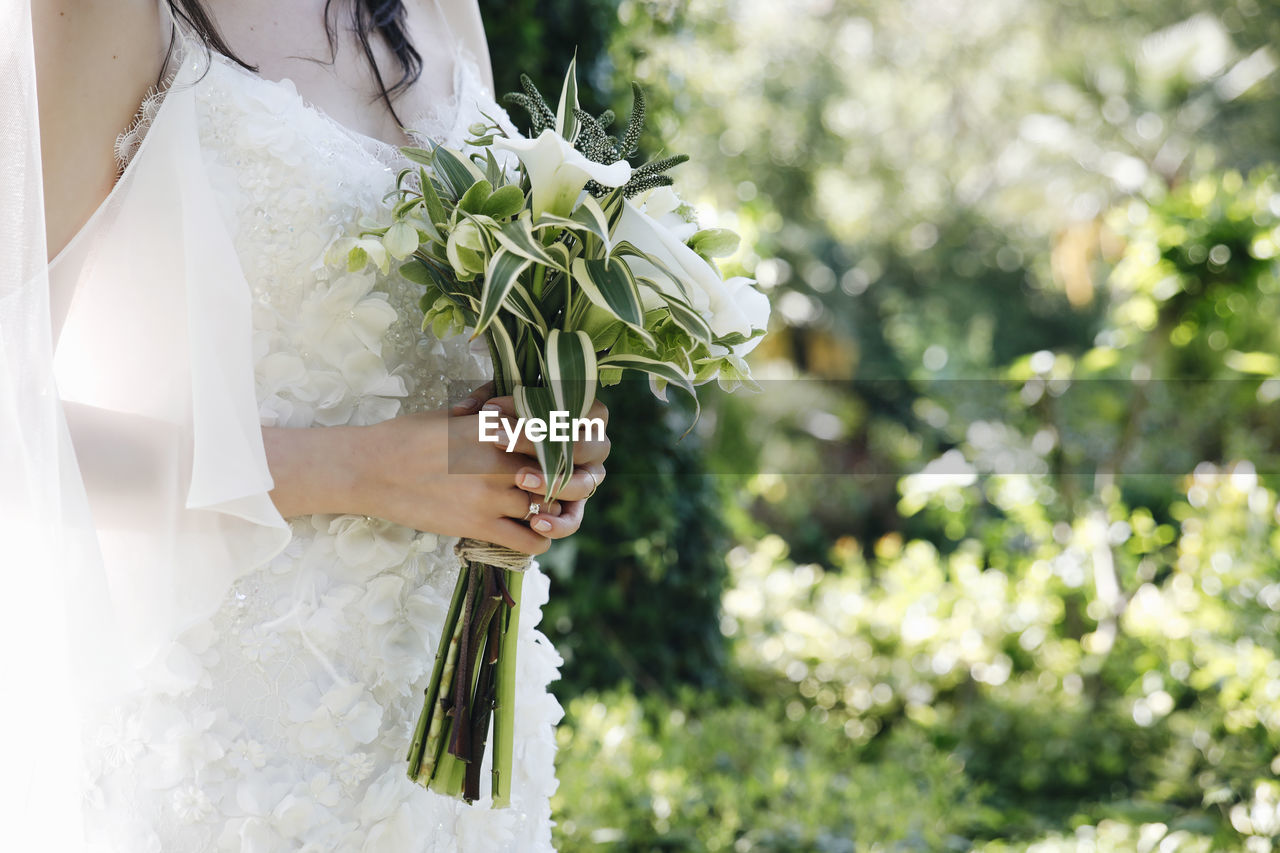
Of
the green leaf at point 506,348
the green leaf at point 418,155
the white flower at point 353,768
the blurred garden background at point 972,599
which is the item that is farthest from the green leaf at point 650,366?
the blurred garden background at point 972,599

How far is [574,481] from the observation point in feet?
3.94

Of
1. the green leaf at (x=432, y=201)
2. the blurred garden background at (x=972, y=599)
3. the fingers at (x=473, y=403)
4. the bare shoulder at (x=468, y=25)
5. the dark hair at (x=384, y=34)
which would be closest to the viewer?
the green leaf at (x=432, y=201)

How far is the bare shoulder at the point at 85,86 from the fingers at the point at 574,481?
1.93ft

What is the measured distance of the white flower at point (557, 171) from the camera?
1.06 m

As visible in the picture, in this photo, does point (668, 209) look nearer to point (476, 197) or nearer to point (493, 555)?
point (476, 197)

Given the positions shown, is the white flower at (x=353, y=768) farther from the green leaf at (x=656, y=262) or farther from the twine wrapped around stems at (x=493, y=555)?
the green leaf at (x=656, y=262)

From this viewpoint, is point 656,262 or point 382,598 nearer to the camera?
point 656,262

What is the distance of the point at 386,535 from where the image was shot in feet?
4.18

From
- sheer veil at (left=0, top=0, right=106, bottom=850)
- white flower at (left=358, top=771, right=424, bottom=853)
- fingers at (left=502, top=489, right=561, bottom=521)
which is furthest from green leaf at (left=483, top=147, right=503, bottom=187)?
white flower at (left=358, top=771, right=424, bottom=853)

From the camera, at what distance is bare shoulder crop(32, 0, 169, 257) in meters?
1.05

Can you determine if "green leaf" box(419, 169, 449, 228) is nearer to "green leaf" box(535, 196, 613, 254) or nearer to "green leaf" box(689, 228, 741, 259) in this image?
"green leaf" box(535, 196, 613, 254)

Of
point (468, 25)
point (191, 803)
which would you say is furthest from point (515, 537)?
point (468, 25)

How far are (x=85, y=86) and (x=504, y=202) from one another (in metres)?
0.48

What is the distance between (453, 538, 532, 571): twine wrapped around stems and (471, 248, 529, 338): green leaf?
310mm
